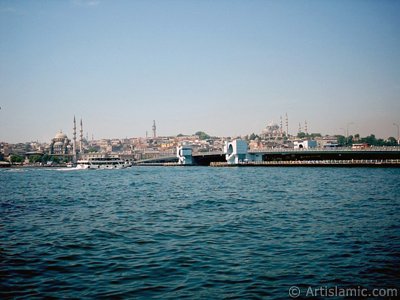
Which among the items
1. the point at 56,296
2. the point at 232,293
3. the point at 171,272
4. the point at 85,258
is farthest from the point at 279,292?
the point at 85,258

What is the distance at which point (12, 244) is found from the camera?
1352 centimetres

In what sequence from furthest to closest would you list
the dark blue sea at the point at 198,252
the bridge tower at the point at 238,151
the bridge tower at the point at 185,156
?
1. the bridge tower at the point at 185,156
2. the bridge tower at the point at 238,151
3. the dark blue sea at the point at 198,252

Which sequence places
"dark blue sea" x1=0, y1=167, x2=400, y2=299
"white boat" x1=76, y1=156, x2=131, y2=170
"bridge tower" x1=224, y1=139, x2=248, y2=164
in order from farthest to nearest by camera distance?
1. "bridge tower" x1=224, y1=139, x2=248, y2=164
2. "white boat" x1=76, y1=156, x2=131, y2=170
3. "dark blue sea" x1=0, y1=167, x2=400, y2=299

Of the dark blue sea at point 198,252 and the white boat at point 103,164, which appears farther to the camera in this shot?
the white boat at point 103,164

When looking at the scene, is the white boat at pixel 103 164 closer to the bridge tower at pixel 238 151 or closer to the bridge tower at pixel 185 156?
the bridge tower at pixel 185 156

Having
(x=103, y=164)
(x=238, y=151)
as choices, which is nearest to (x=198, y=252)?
(x=238, y=151)

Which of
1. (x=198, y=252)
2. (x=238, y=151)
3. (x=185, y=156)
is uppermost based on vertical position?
(x=238, y=151)

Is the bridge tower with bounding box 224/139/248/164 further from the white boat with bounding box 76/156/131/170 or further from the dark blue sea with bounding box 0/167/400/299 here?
the dark blue sea with bounding box 0/167/400/299

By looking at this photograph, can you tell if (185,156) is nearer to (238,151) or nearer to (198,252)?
(238,151)

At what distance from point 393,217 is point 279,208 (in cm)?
582

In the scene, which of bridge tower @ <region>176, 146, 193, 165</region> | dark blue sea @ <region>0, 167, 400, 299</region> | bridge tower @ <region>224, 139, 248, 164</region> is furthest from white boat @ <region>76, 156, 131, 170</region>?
dark blue sea @ <region>0, 167, 400, 299</region>

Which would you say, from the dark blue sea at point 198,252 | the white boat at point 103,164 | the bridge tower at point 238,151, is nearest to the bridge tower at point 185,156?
the bridge tower at point 238,151

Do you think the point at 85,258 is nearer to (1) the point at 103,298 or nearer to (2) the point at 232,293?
(1) the point at 103,298

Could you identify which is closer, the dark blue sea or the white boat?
the dark blue sea
